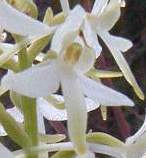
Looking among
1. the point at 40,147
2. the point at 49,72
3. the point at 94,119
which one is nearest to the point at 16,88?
the point at 49,72

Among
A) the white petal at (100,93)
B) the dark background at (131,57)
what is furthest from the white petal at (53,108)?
the dark background at (131,57)

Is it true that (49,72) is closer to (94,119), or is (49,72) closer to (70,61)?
(70,61)

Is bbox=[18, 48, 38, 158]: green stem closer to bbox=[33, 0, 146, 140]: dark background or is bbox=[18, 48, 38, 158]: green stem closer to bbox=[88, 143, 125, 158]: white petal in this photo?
bbox=[88, 143, 125, 158]: white petal

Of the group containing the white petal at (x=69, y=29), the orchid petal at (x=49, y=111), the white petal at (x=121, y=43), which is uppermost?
the white petal at (x=69, y=29)

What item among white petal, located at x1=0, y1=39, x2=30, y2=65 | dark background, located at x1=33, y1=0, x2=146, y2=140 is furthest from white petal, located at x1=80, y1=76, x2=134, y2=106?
dark background, located at x1=33, y1=0, x2=146, y2=140

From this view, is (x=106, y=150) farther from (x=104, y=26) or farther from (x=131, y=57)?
(x=131, y=57)

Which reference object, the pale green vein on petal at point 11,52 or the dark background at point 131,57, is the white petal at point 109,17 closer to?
the pale green vein on petal at point 11,52

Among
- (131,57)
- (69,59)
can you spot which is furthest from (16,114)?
(131,57)
